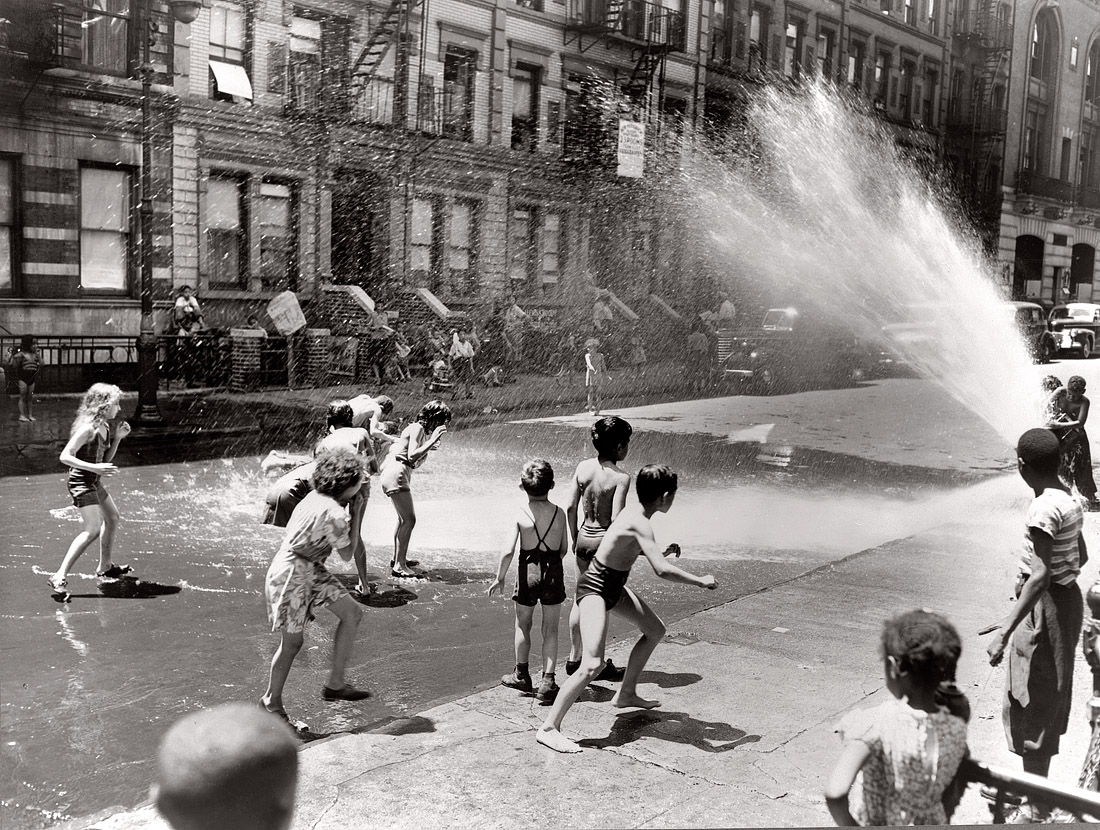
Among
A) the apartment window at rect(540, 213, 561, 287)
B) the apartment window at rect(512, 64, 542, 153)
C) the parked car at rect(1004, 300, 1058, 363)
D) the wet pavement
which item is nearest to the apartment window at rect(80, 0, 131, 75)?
the wet pavement

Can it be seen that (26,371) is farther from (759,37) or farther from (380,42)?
(759,37)

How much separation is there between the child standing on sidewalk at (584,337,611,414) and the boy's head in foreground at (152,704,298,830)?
14697 mm

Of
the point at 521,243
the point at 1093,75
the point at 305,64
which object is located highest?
the point at 305,64

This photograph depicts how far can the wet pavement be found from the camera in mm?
4906

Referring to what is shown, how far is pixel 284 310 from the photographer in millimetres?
11188

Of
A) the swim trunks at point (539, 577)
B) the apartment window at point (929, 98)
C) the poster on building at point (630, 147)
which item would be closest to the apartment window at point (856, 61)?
the apartment window at point (929, 98)

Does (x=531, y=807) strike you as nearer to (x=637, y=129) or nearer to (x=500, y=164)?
(x=500, y=164)

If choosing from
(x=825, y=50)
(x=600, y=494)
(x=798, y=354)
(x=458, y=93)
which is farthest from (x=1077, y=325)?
(x=600, y=494)

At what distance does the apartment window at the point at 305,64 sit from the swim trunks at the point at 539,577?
3.70 metres

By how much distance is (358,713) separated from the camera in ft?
17.2

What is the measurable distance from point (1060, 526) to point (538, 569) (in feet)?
8.24

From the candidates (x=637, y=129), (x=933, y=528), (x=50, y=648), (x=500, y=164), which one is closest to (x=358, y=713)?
(x=50, y=648)

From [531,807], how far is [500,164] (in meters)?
4.71

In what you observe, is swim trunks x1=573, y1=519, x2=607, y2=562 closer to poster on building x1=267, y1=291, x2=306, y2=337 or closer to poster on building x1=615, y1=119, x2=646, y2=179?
poster on building x1=615, y1=119, x2=646, y2=179
